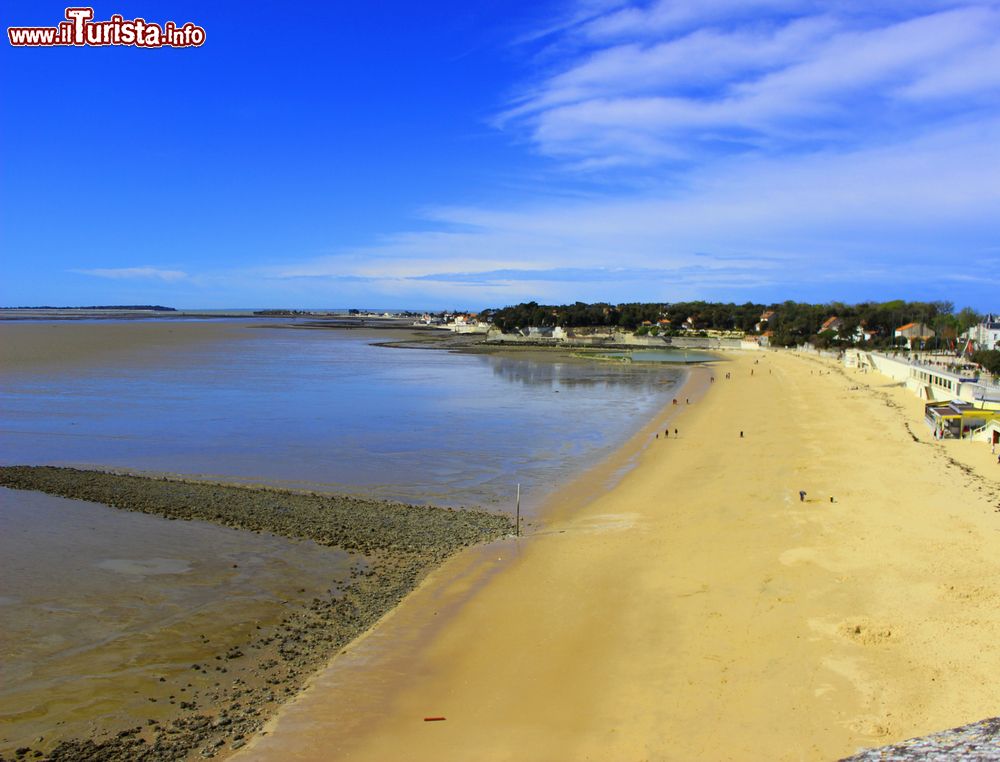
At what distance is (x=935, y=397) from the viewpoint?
119 ft

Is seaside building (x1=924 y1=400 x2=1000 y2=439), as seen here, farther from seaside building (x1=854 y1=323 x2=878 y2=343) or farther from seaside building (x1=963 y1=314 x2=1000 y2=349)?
seaside building (x1=854 y1=323 x2=878 y2=343)

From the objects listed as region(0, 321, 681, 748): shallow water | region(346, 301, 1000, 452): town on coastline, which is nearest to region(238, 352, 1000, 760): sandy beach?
region(0, 321, 681, 748): shallow water

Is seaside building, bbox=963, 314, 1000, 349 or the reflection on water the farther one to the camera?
seaside building, bbox=963, 314, 1000, 349

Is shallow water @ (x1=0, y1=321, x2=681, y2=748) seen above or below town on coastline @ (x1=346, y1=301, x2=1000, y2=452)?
below

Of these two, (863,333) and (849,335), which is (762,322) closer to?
(863,333)

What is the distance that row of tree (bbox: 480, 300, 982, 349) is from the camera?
87.3m

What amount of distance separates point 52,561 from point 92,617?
3212mm

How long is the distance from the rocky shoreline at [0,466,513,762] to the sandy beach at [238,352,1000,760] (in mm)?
488

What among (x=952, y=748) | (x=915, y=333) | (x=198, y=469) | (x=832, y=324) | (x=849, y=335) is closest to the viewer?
(x=952, y=748)

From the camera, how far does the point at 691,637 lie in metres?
10.1

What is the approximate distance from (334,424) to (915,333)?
7651 cm

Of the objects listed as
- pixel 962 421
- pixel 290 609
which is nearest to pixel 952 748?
pixel 290 609

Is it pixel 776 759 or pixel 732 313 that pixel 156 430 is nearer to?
pixel 776 759

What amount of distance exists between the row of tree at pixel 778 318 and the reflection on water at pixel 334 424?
4870cm
